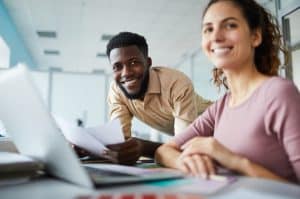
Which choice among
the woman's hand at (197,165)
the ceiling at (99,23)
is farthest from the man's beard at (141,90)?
the ceiling at (99,23)

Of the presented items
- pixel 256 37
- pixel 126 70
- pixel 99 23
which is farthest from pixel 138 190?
pixel 99 23

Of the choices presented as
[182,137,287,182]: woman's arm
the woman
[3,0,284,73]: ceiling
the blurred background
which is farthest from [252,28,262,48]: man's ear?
[3,0,284,73]: ceiling

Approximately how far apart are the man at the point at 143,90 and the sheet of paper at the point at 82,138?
1.68 ft

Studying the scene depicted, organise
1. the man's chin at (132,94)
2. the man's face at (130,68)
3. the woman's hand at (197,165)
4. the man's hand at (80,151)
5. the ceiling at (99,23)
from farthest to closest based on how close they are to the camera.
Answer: the ceiling at (99,23) < the man's chin at (132,94) < the man's face at (130,68) < the man's hand at (80,151) < the woman's hand at (197,165)

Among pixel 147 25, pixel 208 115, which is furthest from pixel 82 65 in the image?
pixel 208 115

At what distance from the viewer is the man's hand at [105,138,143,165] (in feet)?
2.98

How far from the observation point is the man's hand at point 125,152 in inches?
35.8

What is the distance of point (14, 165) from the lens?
1.96 ft

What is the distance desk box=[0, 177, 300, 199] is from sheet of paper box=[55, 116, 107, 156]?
1.03 feet

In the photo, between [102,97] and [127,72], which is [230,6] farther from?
[102,97]

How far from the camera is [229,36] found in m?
0.91

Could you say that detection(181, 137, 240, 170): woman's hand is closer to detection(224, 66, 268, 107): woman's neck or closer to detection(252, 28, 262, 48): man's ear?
detection(224, 66, 268, 107): woman's neck

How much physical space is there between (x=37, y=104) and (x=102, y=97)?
24.0 feet

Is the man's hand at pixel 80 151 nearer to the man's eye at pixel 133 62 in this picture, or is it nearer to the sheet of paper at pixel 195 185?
the sheet of paper at pixel 195 185
